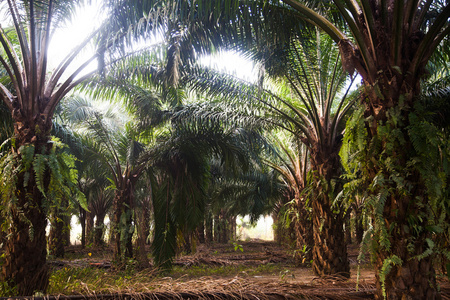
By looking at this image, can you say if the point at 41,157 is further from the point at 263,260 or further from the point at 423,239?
the point at 263,260

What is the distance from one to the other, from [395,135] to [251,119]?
5.42 meters

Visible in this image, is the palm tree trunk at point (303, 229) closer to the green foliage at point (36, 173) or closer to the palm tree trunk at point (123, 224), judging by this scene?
the palm tree trunk at point (123, 224)

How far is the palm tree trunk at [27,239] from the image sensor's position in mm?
5012

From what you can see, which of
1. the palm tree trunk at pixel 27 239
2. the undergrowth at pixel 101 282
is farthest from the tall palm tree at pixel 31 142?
the undergrowth at pixel 101 282

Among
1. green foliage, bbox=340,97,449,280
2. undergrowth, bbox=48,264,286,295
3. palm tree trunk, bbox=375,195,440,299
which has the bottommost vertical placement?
undergrowth, bbox=48,264,286,295

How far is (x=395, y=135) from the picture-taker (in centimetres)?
377

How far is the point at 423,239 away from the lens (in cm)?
374

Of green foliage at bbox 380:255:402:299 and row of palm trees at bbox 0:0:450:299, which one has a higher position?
row of palm trees at bbox 0:0:450:299

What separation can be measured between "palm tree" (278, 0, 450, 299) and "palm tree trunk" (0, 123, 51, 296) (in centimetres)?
439

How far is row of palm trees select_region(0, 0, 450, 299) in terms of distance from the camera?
12.4 ft

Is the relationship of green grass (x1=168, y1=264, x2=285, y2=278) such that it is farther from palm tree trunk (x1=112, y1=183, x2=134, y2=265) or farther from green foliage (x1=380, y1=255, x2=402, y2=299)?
green foliage (x1=380, y1=255, x2=402, y2=299)

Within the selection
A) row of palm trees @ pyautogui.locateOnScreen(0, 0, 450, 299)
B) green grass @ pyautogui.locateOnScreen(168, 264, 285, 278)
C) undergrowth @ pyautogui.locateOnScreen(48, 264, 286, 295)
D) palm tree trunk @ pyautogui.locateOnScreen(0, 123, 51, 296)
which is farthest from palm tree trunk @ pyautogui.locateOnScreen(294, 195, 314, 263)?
palm tree trunk @ pyautogui.locateOnScreen(0, 123, 51, 296)

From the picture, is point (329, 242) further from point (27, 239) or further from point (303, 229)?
point (27, 239)

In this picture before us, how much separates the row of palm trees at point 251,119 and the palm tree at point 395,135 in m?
0.01
